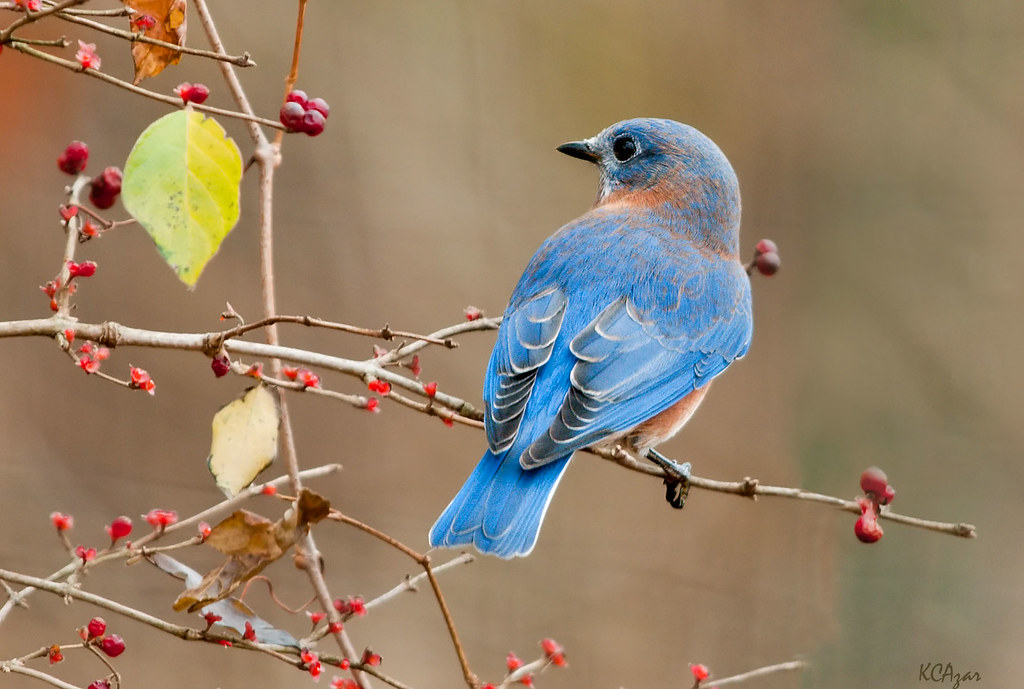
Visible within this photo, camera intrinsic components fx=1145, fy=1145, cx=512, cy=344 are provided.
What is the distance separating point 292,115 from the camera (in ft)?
7.59

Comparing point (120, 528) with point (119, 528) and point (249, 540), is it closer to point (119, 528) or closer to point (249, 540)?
point (119, 528)

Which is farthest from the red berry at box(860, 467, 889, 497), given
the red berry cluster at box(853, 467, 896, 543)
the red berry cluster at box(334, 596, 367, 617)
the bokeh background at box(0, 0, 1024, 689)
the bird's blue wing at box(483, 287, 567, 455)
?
the bokeh background at box(0, 0, 1024, 689)

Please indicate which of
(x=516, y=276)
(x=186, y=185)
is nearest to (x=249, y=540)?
(x=186, y=185)

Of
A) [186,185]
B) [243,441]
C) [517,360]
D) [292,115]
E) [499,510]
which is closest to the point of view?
[186,185]

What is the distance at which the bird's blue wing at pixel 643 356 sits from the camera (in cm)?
299

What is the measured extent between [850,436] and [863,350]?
1.83ft

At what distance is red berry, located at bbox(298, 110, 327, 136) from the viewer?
7.63 ft

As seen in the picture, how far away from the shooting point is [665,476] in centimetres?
297

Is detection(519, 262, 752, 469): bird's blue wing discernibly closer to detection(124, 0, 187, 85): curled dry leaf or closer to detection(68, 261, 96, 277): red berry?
detection(68, 261, 96, 277): red berry

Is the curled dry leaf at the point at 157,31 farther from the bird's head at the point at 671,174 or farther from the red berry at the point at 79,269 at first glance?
the bird's head at the point at 671,174

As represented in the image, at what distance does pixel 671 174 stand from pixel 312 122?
1.79 m

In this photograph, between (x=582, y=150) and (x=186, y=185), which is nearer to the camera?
(x=186, y=185)

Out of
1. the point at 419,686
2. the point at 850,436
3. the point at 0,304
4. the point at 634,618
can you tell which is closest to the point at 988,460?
the point at 850,436

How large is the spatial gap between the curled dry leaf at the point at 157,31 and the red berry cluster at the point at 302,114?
0.24m
